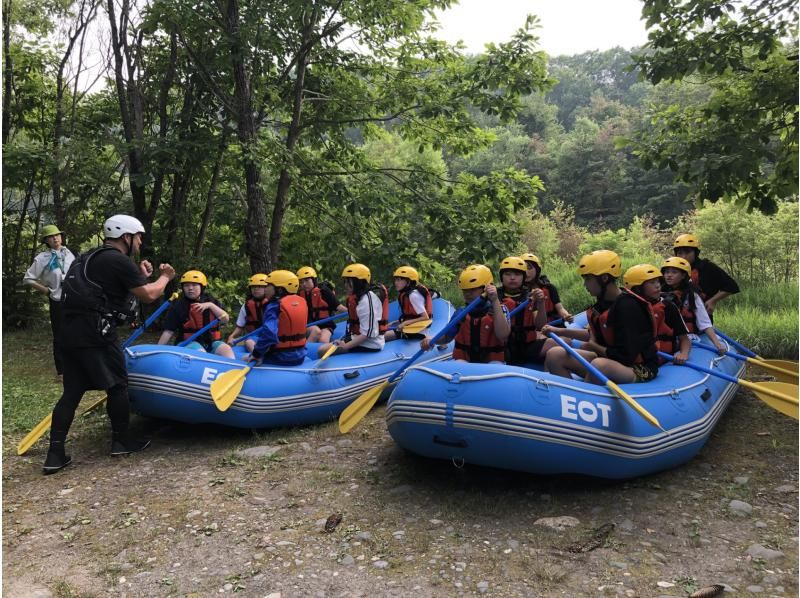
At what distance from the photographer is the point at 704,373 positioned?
177 inches

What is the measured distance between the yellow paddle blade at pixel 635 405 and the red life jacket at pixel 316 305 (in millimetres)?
4156

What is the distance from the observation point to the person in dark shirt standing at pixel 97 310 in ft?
14.4

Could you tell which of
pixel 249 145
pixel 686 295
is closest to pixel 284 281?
pixel 249 145

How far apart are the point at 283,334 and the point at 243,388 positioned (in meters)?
0.71

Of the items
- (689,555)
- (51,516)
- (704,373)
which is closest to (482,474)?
(689,555)

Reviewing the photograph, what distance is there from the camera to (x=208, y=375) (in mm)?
4859

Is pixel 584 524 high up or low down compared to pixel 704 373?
down

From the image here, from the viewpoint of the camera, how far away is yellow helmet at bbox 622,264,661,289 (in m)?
4.49

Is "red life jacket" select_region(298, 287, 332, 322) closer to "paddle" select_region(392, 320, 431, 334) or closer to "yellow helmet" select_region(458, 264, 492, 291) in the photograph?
"paddle" select_region(392, 320, 431, 334)

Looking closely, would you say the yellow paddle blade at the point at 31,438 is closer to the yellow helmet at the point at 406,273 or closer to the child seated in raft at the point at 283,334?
the child seated in raft at the point at 283,334

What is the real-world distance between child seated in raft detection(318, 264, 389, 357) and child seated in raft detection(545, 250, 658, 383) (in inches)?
77.1

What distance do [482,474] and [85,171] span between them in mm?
8344

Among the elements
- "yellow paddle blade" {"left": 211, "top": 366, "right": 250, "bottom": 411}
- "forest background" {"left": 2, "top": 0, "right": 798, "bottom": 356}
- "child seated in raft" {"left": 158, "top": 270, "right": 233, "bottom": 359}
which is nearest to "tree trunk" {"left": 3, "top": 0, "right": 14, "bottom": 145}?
"forest background" {"left": 2, "top": 0, "right": 798, "bottom": 356}

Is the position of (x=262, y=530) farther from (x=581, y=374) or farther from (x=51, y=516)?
(x=581, y=374)
